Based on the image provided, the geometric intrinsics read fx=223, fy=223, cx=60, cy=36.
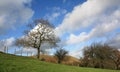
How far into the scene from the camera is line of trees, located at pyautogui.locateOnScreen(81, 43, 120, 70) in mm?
104062

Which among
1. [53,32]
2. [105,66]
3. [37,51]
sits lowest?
[105,66]

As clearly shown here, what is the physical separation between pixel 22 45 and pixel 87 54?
35552 millimetres

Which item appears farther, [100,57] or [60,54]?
[60,54]

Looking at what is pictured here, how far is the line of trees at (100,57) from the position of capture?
10406 cm

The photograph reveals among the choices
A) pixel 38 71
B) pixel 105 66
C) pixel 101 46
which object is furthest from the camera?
pixel 101 46

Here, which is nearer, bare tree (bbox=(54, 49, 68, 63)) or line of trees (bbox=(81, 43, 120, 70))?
line of trees (bbox=(81, 43, 120, 70))

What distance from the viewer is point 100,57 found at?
108m

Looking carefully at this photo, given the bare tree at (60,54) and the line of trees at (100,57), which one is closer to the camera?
the line of trees at (100,57)

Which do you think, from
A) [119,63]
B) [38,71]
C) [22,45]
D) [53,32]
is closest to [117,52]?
[119,63]

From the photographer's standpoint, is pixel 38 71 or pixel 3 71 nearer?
pixel 3 71

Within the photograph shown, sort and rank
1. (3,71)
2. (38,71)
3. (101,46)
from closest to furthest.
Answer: (3,71) → (38,71) → (101,46)

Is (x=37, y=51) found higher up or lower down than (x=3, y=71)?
higher up

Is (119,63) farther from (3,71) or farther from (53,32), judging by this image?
(3,71)

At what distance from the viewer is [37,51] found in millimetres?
88562
